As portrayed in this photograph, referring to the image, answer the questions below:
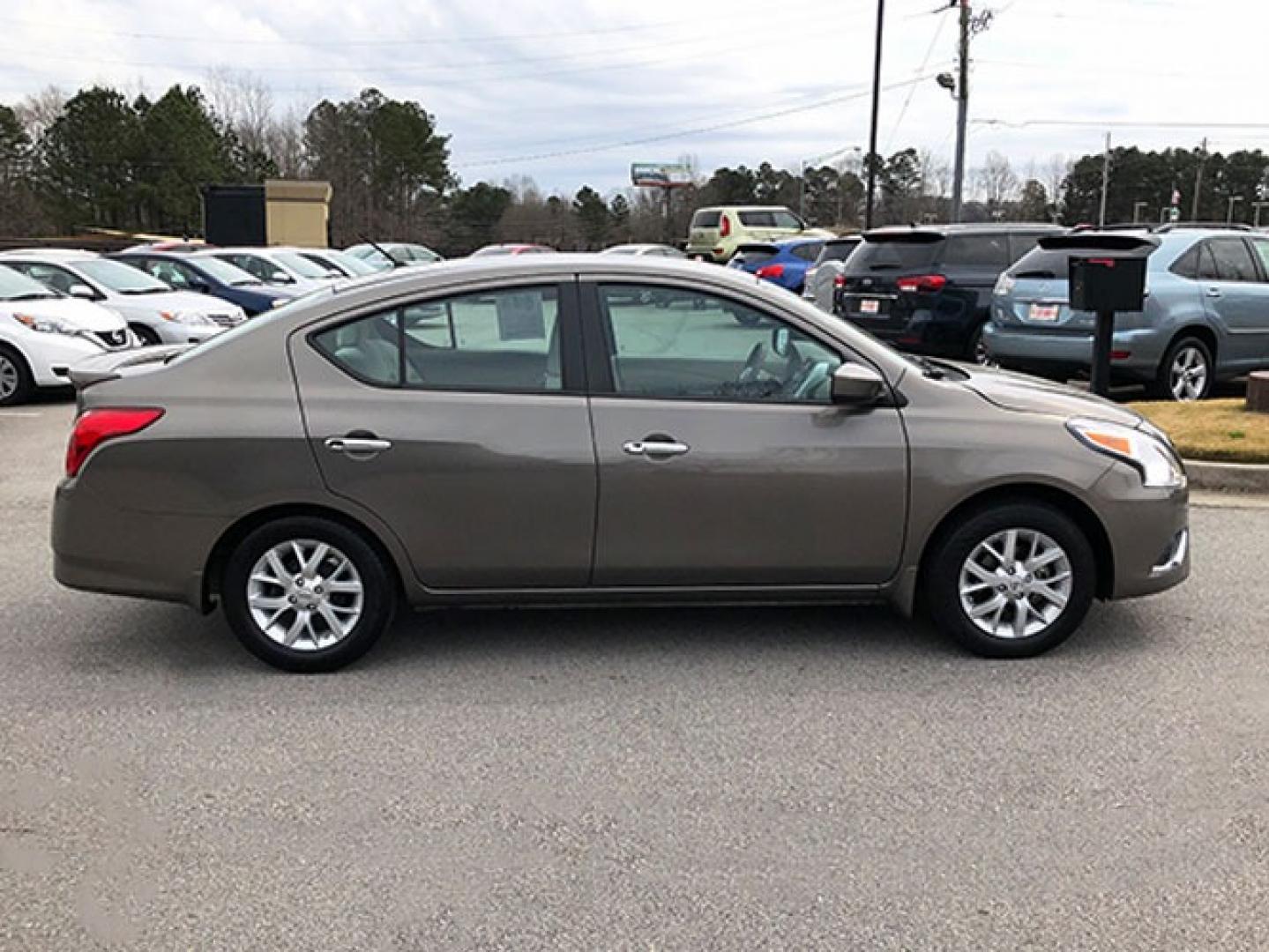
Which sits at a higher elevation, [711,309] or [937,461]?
[711,309]

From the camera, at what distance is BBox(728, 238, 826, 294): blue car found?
2198cm

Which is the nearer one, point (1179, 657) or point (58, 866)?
point (58, 866)

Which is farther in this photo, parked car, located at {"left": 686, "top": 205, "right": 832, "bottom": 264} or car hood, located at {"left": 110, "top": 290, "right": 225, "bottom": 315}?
parked car, located at {"left": 686, "top": 205, "right": 832, "bottom": 264}

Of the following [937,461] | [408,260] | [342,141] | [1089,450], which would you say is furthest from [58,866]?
[342,141]

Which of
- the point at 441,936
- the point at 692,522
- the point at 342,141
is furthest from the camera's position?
the point at 342,141

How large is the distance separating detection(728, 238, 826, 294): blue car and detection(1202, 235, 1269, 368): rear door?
1143cm

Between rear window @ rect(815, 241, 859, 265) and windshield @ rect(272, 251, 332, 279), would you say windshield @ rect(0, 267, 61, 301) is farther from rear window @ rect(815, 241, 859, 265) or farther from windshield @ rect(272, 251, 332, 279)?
rear window @ rect(815, 241, 859, 265)

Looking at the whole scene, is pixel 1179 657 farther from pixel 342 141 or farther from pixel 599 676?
pixel 342 141

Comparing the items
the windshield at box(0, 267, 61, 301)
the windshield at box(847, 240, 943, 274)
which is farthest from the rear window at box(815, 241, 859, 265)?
the windshield at box(0, 267, 61, 301)

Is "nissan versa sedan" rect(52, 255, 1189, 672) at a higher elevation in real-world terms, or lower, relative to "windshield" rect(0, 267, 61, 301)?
lower

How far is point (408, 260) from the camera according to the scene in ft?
97.3

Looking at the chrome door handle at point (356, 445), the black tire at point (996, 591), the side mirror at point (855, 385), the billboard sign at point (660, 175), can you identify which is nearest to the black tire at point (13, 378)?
the chrome door handle at point (356, 445)

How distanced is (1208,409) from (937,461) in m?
5.66

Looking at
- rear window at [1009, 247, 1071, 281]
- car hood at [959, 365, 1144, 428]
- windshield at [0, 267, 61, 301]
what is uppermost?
rear window at [1009, 247, 1071, 281]
